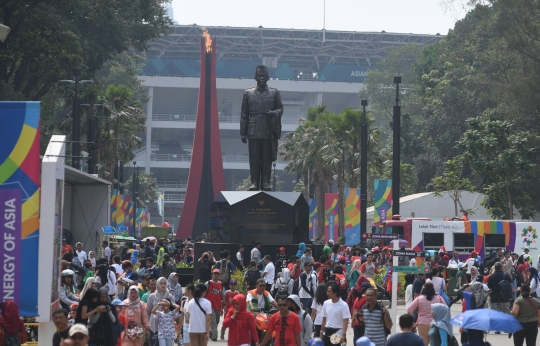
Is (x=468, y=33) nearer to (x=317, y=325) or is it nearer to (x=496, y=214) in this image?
(x=496, y=214)

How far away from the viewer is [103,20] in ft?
139

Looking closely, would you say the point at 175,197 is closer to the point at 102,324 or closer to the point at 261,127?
the point at 261,127

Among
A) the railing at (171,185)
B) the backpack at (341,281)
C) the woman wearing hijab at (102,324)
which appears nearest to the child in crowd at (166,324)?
the woman wearing hijab at (102,324)

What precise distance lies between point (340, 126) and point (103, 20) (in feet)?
42.2

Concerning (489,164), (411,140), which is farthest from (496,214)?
(411,140)

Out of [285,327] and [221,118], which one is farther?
[221,118]

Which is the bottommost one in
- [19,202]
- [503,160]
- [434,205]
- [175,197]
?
[19,202]

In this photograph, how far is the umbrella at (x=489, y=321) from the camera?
10680mm

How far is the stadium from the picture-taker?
110 metres

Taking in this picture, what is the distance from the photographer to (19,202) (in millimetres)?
9617

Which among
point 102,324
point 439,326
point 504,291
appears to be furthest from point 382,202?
Answer: point 102,324

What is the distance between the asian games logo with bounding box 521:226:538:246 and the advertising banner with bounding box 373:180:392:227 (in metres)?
7.06

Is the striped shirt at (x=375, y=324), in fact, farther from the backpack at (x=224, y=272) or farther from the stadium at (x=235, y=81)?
the stadium at (x=235, y=81)

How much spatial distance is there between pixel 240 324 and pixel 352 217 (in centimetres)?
2695
